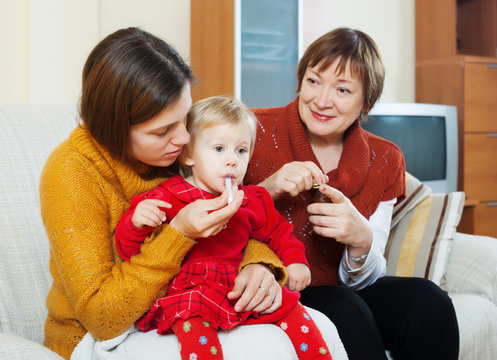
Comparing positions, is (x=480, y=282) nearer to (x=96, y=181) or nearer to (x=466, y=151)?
(x=96, y=181)

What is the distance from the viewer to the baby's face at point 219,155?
122 centimetres

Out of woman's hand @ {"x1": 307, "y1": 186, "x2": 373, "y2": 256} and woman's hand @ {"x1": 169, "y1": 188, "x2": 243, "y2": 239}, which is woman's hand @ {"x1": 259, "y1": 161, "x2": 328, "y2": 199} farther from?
woman's hand @ {"x1": 169, "y1": 188, "x2": 243, "y2": 239}

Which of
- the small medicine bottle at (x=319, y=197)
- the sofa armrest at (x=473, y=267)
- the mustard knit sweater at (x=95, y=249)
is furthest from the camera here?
the sofa armrest at (x=473, y=267)

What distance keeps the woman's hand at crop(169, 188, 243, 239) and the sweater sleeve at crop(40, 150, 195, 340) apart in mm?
23

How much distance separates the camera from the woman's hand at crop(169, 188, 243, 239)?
103 centimetres

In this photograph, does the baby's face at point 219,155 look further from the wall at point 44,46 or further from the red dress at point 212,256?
the wall at point 44,46

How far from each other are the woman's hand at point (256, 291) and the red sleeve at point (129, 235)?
215 mm

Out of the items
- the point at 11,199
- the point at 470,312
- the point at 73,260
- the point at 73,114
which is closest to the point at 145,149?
the point at 73,260

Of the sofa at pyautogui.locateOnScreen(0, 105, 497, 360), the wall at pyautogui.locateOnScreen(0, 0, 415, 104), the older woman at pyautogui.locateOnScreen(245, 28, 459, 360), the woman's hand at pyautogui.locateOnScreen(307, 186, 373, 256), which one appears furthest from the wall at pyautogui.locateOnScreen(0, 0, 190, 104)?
the woman's hand at pyautogui.locateOnScreen(307, 186, 373, 256)

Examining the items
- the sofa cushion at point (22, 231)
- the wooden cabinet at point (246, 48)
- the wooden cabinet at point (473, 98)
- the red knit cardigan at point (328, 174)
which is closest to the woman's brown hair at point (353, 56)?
the red knit cardigan at point (328, 174)

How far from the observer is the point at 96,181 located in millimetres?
1177

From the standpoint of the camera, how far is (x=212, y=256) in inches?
47.6

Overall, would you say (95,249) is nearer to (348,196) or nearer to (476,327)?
(348,196)

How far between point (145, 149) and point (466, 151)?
9.53 ft
